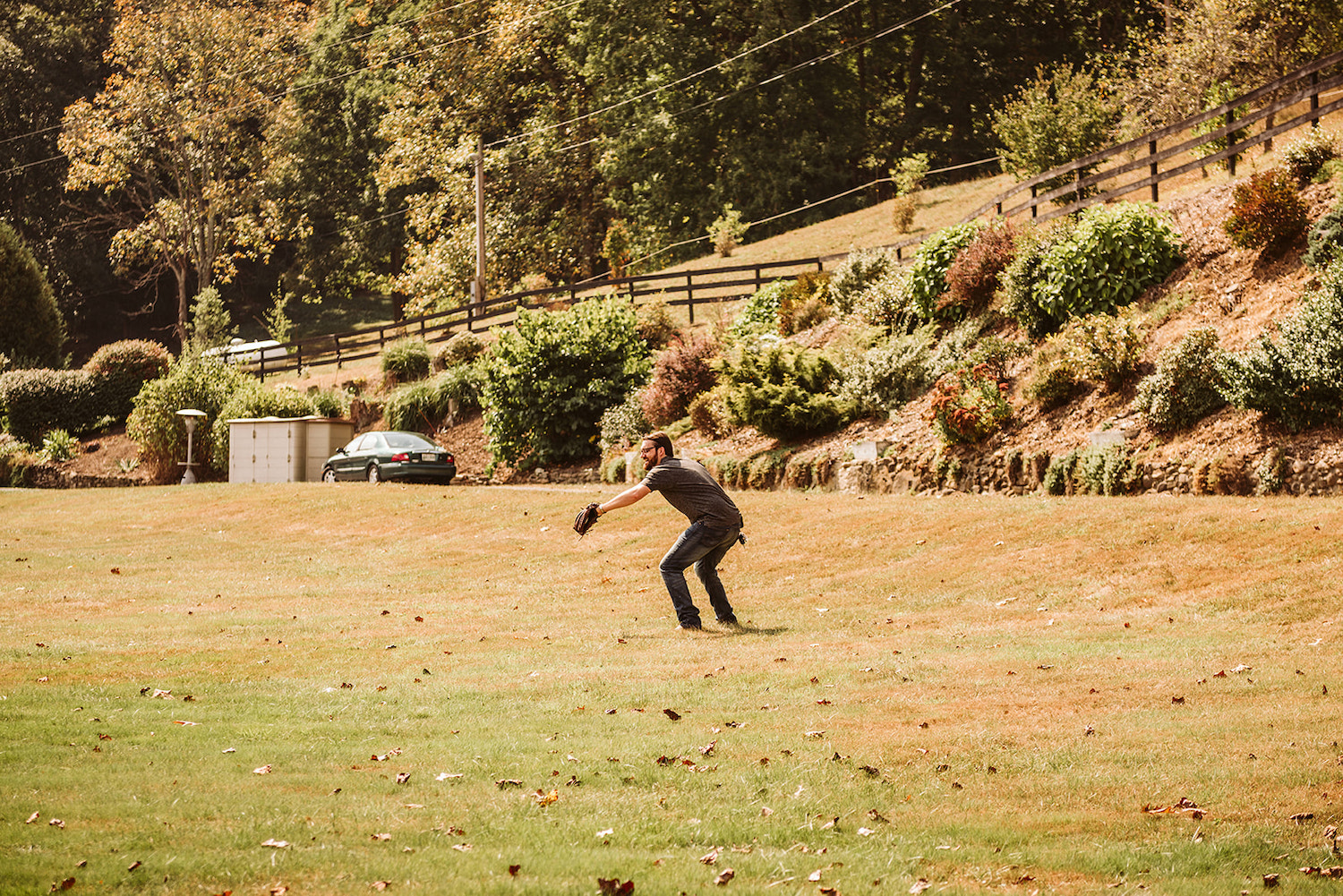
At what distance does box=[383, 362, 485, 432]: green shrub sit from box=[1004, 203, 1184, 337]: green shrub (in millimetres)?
19270

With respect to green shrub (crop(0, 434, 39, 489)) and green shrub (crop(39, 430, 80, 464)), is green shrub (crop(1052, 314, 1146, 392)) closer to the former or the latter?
green shrub (crop(0, 434, 39, 489))

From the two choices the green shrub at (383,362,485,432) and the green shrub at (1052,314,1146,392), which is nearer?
the green shrub at (1052,314,1146,392)

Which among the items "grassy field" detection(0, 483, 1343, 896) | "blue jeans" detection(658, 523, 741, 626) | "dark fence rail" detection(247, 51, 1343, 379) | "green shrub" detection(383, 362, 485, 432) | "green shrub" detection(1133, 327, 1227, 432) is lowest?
"grassy field" detection(0, 483, 1343, 896)

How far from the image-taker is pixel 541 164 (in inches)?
2195

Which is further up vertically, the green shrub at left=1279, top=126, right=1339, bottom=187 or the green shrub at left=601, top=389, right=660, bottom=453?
the green shrub at left=1279, top=126, right=1339, bottom=187

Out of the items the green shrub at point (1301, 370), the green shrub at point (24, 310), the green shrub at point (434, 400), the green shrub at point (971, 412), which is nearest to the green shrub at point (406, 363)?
the green shrub at point (434, 400)

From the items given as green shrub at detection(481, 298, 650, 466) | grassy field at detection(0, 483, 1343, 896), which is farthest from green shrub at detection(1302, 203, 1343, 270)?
green shrub at detection(481, 298, 650, 466)

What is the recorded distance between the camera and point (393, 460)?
29.1 m

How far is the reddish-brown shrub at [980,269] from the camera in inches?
890

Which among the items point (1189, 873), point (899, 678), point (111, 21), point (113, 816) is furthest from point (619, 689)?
point (111, 21)

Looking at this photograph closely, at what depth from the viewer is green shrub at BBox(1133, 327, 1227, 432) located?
53.4 ft

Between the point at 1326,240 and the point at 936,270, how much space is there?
7.99m

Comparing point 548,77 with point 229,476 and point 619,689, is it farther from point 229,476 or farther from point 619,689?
point 619,689

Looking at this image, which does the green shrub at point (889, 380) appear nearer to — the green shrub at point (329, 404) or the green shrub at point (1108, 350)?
the green shrub at point (1108, 350)
